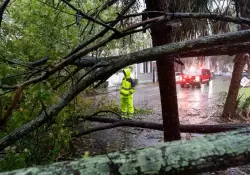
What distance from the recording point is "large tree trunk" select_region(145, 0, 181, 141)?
4.30 metres

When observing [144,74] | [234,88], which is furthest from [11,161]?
[144,74]

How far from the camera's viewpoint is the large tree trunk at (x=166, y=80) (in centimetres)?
430

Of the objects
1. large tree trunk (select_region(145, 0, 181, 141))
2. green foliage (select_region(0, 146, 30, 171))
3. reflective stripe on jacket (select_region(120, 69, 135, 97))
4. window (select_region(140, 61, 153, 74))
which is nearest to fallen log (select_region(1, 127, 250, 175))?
green foliage (select_region(0, 146, 30, 171))

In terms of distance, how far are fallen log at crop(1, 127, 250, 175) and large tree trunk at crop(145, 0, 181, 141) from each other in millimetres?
2956

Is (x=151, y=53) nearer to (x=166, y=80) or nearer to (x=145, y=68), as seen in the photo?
(x=166, y=80)

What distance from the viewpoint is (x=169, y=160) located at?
53.0 inches

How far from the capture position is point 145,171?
1.32 m

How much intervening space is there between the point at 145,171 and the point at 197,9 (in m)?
3.50

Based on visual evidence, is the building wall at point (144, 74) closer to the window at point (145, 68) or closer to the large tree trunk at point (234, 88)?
the window at point (145, 68)

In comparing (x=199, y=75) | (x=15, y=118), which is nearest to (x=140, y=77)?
(x=199, y=75)

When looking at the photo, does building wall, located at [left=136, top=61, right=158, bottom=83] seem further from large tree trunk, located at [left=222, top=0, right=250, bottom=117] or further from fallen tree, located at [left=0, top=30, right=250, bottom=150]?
fallen tree, located at [left=0, top=30, right=250, bottom=150]

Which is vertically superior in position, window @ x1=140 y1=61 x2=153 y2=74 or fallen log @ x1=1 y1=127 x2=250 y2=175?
window @ x1=140 y1=61 x2=153 y2=74

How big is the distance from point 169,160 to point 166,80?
123 inches

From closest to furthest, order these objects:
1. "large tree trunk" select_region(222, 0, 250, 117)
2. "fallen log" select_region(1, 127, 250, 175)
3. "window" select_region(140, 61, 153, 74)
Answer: "fallen log" select_region(1, 127, 250, 175)
"large tree trunk" select_region(222, 0, 250, 117)
"window" select_region(140, 61, 153, 74)
